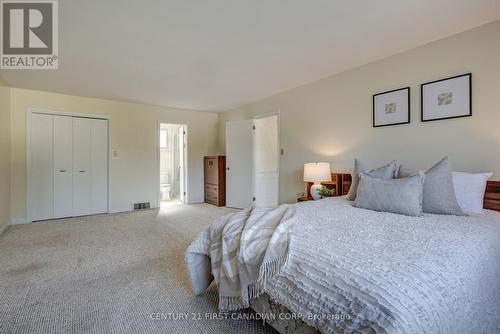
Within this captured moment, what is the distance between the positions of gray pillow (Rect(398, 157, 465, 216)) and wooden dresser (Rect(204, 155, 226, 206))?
13.6ft

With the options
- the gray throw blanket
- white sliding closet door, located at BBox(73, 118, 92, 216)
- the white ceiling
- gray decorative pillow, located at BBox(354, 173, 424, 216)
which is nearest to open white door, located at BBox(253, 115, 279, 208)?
the white ceiling

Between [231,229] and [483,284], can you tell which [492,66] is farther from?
[231,229]

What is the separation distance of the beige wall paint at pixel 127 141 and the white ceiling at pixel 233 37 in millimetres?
535

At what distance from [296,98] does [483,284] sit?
3389mm

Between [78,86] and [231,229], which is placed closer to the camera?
[231,229]

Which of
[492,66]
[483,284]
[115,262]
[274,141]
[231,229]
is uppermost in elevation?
[492,66]

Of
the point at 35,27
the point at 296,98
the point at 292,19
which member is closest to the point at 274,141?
the point at 296,98

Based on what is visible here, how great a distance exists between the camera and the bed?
2.65 ft

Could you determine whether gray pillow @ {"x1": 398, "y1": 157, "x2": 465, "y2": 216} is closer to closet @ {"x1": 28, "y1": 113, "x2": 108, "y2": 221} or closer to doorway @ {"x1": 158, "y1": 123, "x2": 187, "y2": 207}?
closet @ {"x1": 28, "y1": 113, "x2": 108, "y2": 221}

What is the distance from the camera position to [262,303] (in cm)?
142

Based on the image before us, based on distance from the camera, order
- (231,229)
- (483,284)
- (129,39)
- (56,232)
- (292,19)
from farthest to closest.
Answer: (56,232), (129,39), (292,19), (231,229), (483,284)

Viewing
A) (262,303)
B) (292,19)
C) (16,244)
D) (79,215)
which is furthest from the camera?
(79,215)

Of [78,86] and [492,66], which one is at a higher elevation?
[78,86]

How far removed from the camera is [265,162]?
5137mm
